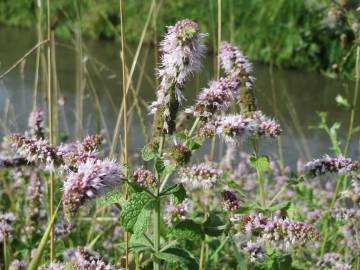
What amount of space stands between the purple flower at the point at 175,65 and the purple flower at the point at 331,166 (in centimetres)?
36

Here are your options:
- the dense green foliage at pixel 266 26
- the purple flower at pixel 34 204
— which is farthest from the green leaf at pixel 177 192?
the dense green foliage at pixel 266 26

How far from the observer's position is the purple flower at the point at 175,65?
1150mm

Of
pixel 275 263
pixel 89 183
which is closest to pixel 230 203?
pixel 275 263

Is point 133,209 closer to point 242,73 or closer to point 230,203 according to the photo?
point 230,203

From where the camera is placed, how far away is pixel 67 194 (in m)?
0.93

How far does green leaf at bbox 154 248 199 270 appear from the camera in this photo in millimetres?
1230

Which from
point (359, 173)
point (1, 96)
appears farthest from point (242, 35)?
point (359, 173)

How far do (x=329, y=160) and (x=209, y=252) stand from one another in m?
0.67

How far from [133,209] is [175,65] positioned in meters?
0.24

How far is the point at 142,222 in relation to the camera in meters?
1.19

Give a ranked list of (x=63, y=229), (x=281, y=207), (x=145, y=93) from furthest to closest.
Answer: (x=145, y=93), (x=63, y=229), (x=281, y=207)

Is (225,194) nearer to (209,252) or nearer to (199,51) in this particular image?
(199,51)

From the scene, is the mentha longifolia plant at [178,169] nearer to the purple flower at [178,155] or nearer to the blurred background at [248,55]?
the purple flower at [178,155]

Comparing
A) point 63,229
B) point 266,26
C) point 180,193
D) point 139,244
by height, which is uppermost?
point 266,26
